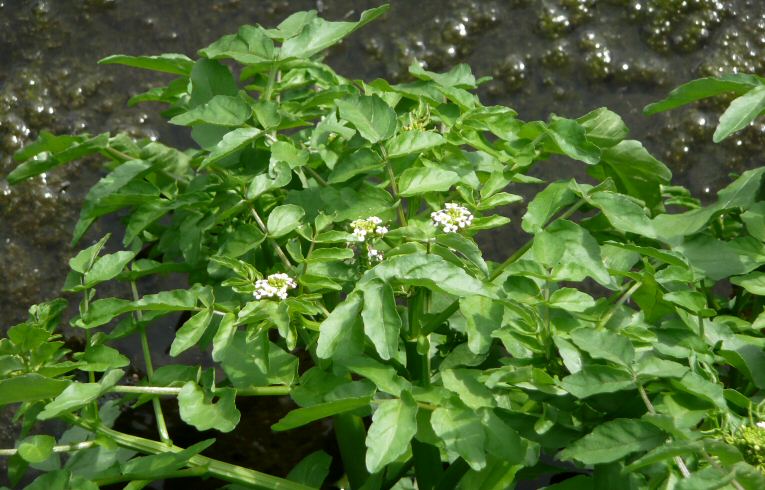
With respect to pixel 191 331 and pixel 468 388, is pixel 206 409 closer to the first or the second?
pixel 191 331

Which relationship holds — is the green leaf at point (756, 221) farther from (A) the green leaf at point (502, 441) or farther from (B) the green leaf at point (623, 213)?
(A) the green leaf at point (502, 441)

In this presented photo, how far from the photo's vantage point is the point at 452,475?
1.44m

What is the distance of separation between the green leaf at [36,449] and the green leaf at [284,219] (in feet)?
1.35

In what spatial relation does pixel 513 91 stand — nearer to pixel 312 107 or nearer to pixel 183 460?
pixel 312 107

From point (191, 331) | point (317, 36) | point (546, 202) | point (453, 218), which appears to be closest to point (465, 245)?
point (453, 218)

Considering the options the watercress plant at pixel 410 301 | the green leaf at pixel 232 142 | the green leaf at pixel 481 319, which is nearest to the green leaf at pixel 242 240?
the watercress plant at pixel 410 301

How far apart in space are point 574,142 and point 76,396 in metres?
0.76

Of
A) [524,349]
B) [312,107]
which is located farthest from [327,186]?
[524,349]

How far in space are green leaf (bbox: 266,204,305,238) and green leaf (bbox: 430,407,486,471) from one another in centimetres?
33

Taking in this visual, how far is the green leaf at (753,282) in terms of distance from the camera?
1.44 metres

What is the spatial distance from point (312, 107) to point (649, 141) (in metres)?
0.87

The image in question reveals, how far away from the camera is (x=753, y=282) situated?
1.45m

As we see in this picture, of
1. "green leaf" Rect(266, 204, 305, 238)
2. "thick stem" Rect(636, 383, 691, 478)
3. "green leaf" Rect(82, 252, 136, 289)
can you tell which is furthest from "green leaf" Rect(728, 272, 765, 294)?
"green leaf" Rect(82, 252, 136, 289)

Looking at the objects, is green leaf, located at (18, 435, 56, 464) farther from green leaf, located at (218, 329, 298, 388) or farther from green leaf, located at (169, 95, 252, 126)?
green leaf, located at (169, 95, 252, 126)
